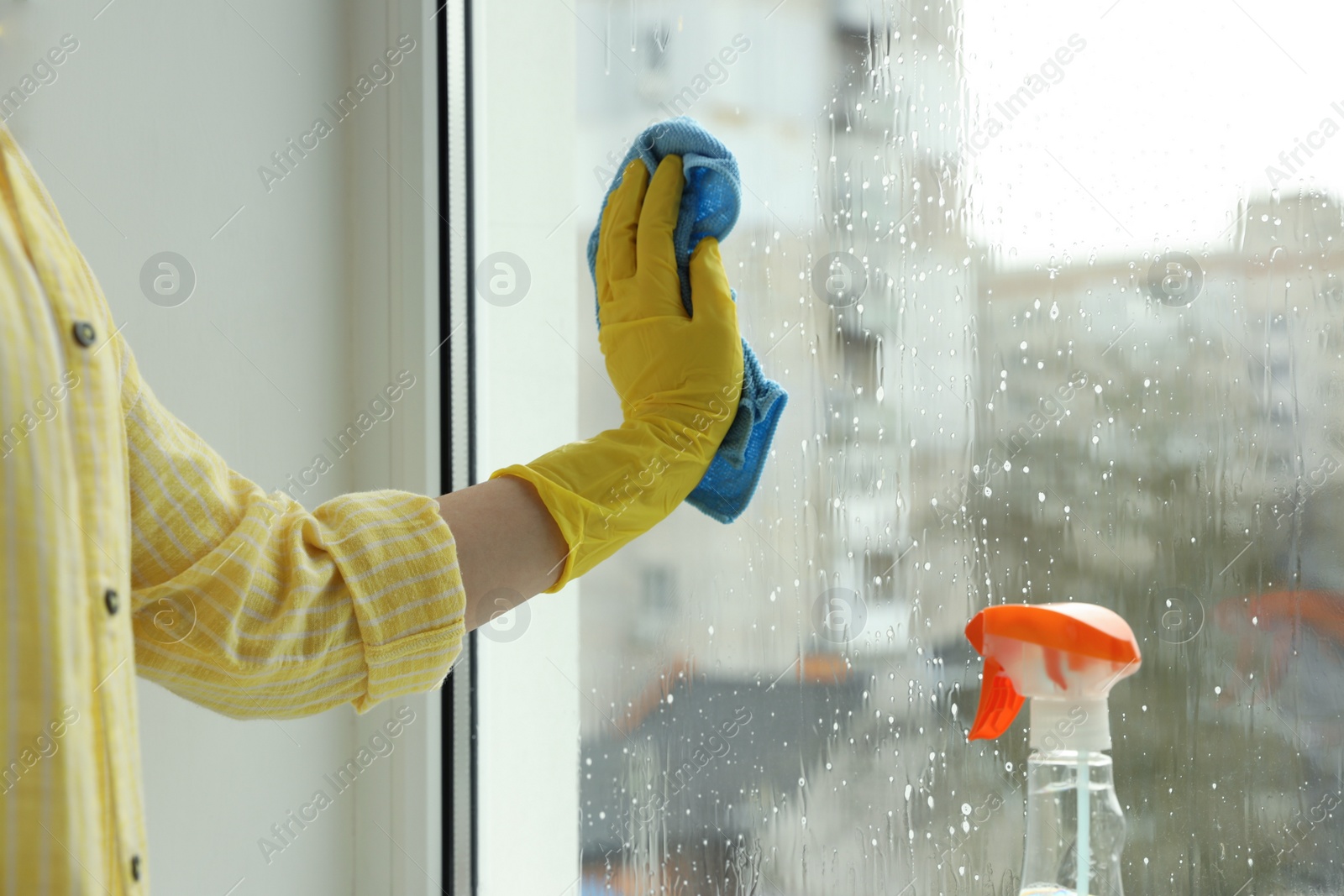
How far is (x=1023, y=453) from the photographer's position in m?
0.61

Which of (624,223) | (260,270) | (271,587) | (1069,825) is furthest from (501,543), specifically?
(260,270)

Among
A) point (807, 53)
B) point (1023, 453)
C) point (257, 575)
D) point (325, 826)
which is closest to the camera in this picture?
point (257, 575)

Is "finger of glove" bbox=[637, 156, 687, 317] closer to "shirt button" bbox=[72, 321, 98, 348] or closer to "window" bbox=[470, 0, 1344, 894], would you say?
"window" bbox=[470, 0, 1344, 894]

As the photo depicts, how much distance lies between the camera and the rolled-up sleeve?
0.50 meters

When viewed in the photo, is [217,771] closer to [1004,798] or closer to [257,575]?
[257,575]

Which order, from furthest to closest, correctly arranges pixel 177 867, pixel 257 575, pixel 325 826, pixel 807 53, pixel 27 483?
pixel 325 826
pixel 177 867
pixel 807 53
pixel 257 575
pixel 27 483

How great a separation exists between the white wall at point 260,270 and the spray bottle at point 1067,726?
0.63 metres

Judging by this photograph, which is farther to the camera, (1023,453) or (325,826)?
(325,826)

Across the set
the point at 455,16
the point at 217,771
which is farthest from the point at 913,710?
the point at 455,16

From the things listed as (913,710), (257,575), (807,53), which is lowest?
(913,710)

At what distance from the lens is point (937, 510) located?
2.16 feet

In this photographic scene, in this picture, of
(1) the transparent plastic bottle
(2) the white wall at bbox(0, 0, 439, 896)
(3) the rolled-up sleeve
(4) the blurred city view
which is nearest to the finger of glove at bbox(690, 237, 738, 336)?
(4) the blurred city view

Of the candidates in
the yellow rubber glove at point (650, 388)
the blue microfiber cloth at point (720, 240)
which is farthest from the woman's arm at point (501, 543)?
the blue microfiber cloth at point (720, 240)

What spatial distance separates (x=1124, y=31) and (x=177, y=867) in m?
0.98
